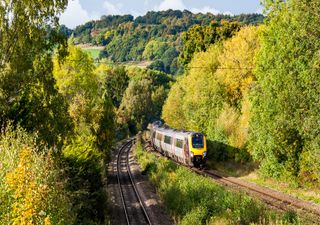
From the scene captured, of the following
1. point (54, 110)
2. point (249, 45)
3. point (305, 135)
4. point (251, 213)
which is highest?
point (249, 45)

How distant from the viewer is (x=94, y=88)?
4772cm

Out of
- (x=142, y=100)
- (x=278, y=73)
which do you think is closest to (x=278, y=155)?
(x=278, y=73)

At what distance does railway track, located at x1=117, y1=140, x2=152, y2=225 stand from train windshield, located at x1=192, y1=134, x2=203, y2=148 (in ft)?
20.6

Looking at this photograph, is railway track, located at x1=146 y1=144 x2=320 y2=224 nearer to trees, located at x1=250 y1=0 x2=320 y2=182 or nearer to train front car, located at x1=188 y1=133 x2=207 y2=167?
trees, located at x1=250 y1=0 x2=320 y2=182

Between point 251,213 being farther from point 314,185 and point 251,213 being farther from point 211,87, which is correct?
point 211,87

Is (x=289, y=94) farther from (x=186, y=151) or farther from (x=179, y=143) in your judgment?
(x=179, y=143)

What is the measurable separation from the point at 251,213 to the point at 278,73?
11984 mm

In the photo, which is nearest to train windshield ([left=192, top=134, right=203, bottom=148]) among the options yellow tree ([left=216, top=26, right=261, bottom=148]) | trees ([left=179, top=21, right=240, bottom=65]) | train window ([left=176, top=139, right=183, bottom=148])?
train window ([left=176, top=139, right=183, bottom=148])

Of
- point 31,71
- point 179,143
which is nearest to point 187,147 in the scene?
point 179,143

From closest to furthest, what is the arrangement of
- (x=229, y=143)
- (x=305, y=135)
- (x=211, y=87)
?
1. (x=305, y=135)
2. (x=229, y=143)
3. (x=211, y=87)

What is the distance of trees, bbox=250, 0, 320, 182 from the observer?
71.6ft

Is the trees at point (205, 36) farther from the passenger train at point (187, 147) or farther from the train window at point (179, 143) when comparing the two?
the train window at point (179, 143)

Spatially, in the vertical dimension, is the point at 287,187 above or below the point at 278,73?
below

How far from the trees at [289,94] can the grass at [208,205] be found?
5726mm
